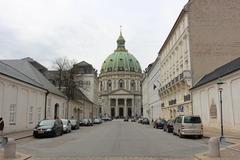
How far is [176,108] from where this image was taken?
176 ft

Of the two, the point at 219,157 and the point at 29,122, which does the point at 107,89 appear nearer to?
the point at 29,122

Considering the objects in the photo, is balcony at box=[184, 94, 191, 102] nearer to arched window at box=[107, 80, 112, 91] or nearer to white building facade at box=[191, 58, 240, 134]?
white building facade at box=[191, 58, 240, 134]

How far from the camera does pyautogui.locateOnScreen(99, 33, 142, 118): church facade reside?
16362 cm

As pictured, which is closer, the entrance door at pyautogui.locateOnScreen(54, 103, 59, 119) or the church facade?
the entrance door at pyautogui.locateOnScreen(54, 103, 59, 119)

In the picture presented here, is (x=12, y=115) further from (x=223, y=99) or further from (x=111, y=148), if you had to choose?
(x=223, y=99)

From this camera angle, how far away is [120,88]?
6437 inches

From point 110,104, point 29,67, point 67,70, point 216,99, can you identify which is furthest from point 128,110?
point 216,99

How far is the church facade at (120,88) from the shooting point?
164 meters

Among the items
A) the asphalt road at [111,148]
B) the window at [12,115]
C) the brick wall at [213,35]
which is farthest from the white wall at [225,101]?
the window at [12,115]

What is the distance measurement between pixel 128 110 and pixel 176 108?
373ft

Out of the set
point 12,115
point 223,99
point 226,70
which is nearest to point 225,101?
point 223,99

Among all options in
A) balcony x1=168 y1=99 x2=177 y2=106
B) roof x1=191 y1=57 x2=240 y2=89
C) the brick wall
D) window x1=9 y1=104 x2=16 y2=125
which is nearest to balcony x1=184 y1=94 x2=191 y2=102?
the brick wall

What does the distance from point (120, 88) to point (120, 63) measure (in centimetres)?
1194

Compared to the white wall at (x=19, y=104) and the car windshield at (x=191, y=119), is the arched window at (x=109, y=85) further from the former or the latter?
the car windshield at (x=191, y=119)
